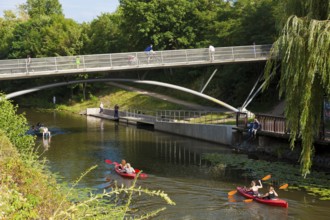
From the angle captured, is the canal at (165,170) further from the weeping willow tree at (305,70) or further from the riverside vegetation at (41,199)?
the riverside vegetation at (41,199)

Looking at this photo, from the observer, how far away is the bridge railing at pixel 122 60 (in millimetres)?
30406

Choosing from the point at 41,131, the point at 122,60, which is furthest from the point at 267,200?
the point at 41,131

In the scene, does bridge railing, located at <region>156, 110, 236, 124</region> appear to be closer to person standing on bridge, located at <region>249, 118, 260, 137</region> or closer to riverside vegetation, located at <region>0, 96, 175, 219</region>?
person standing on bridge, located at <region>249, 118, 260, 137</region>

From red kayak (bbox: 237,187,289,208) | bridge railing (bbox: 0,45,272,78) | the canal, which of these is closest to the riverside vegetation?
the canal

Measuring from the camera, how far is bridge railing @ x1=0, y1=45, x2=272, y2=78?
3041cm

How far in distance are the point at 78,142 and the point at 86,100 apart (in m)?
27.7

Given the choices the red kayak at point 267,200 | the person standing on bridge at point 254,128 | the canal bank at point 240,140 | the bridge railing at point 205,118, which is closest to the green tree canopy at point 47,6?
the canal bank at point 240,140

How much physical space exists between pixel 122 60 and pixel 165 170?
478 inches

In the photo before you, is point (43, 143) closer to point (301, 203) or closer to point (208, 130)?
point (208, 130)

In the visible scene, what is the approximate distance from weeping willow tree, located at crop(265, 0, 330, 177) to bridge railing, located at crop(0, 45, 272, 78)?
53.8 feet

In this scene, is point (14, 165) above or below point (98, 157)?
above

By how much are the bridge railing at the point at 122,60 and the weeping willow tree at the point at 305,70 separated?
53.8 ft

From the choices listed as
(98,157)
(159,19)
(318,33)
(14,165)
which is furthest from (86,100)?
(14,165)

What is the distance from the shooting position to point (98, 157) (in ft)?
88.2
